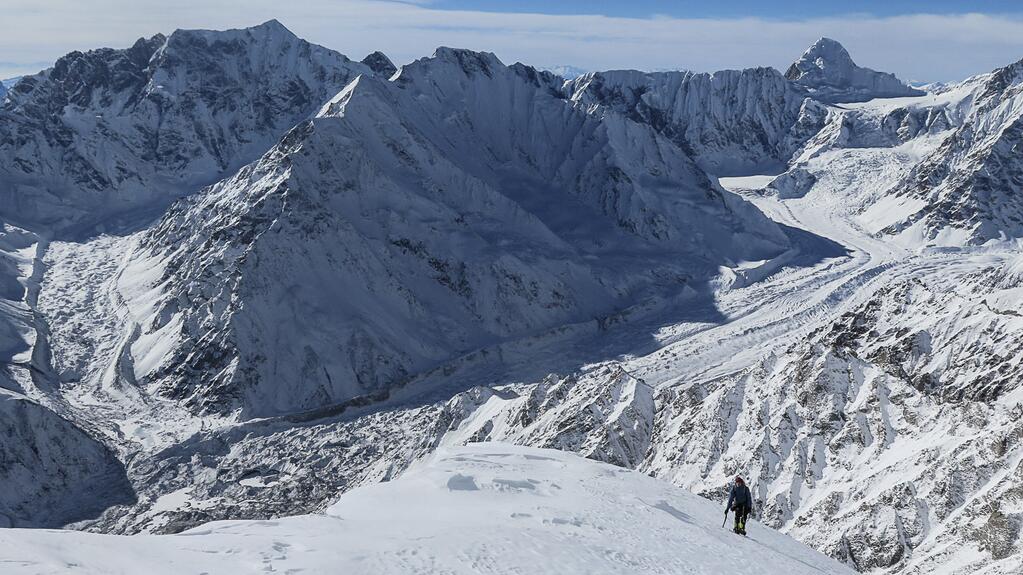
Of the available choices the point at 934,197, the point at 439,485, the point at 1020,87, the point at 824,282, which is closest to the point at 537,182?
the point at 824,282

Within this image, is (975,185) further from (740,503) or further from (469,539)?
(469,539)

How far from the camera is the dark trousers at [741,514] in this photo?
30.3 metres

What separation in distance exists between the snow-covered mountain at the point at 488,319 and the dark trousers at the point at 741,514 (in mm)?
4070

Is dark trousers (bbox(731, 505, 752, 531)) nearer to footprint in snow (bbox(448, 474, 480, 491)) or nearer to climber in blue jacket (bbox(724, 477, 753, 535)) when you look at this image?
Answer: climber in blue jacket (bbox(724, 477, 753, 535))

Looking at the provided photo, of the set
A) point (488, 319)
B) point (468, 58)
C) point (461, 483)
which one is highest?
point (468, 58)

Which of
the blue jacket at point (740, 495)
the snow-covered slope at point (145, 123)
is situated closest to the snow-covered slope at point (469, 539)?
the blue jacket at point (740, 495)

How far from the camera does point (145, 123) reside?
19038 cm

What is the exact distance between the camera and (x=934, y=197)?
172 meters

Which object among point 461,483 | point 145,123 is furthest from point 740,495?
point 145,123

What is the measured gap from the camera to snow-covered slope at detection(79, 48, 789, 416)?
10662cm

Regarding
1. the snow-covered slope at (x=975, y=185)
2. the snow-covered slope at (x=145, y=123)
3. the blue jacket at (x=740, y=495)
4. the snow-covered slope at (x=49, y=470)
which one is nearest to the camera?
the blue jacket at (x=740, y=495)

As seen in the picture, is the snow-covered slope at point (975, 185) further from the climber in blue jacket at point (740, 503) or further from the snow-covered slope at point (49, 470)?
the climber in blue jacket at point (740, 503)

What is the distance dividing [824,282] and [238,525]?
12789cm

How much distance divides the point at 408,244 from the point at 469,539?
104970 millimetres
